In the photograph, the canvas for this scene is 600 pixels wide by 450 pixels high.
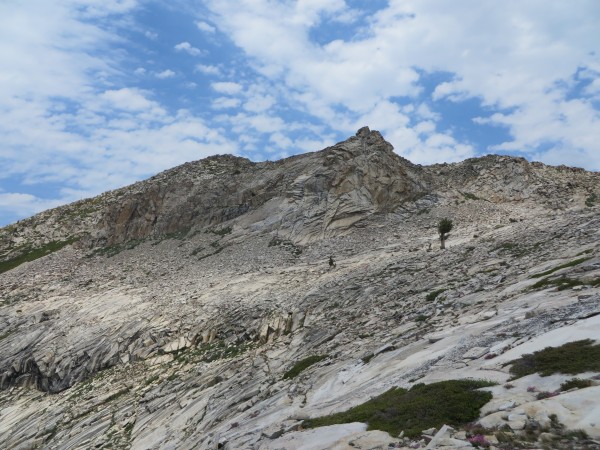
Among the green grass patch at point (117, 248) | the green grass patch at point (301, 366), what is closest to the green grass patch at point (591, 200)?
the green grass patch at point (301, 366)

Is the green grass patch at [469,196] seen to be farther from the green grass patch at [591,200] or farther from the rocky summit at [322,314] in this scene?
the green grass patch at [591,200]

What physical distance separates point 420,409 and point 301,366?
12481 millimetres

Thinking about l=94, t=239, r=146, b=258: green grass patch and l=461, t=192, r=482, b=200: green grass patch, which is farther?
l=94, t=239, r=146, b=258: green grass patch

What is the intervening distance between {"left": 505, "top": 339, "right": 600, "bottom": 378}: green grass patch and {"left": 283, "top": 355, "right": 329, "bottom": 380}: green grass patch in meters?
12.4

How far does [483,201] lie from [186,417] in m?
54.5

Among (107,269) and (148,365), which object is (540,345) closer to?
(148,365)

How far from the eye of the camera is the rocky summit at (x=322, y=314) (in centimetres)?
1513

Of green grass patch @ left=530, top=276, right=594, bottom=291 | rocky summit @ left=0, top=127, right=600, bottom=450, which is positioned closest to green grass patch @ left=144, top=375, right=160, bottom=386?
rocky summit @ left=0, top=127, right=600, bottom=450

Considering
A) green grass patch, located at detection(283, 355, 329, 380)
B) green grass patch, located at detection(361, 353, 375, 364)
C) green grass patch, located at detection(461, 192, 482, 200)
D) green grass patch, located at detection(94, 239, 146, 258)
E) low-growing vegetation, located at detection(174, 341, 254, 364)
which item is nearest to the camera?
green grass patch, located at detection(361, 353, 375, 364)

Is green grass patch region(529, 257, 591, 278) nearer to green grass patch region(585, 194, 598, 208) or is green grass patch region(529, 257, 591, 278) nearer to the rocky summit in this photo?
the rocky summit

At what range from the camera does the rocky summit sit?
15133mm

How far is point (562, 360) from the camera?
1473cm

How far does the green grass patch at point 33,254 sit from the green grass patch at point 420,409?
85.3 metres

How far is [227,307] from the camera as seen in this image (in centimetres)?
4197
